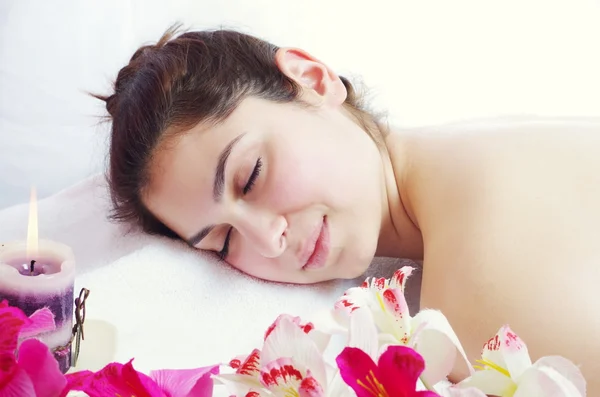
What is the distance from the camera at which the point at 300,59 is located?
1.21m

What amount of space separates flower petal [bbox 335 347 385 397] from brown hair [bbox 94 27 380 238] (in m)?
0.69

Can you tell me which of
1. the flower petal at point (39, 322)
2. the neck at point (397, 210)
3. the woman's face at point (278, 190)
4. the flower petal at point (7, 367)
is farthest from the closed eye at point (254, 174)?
the flower petal at point (7, 367)

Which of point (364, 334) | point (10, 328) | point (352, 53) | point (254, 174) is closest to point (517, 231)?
point (254, 174)

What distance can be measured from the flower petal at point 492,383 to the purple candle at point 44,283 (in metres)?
0.48

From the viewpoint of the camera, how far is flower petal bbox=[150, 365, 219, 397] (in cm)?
50

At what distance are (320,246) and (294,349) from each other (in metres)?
0.62

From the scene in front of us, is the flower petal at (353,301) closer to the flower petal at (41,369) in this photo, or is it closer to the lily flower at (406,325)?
the lily flower at (406,325)

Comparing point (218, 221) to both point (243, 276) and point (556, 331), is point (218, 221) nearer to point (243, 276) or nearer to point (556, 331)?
point (243, 276)

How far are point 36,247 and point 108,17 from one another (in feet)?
3.33

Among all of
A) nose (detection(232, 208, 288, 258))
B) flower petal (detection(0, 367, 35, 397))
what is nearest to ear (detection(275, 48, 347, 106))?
nose (detection(232, 208, 288, 258))

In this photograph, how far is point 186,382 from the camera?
0.51 m

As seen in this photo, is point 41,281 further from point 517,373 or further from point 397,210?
point 397,210

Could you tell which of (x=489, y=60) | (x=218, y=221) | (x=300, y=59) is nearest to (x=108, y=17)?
(x=300, y=59)

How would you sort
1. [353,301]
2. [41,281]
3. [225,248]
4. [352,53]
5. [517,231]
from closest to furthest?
[353,301], [41,281], [517,231], [225,248], [352,53]
